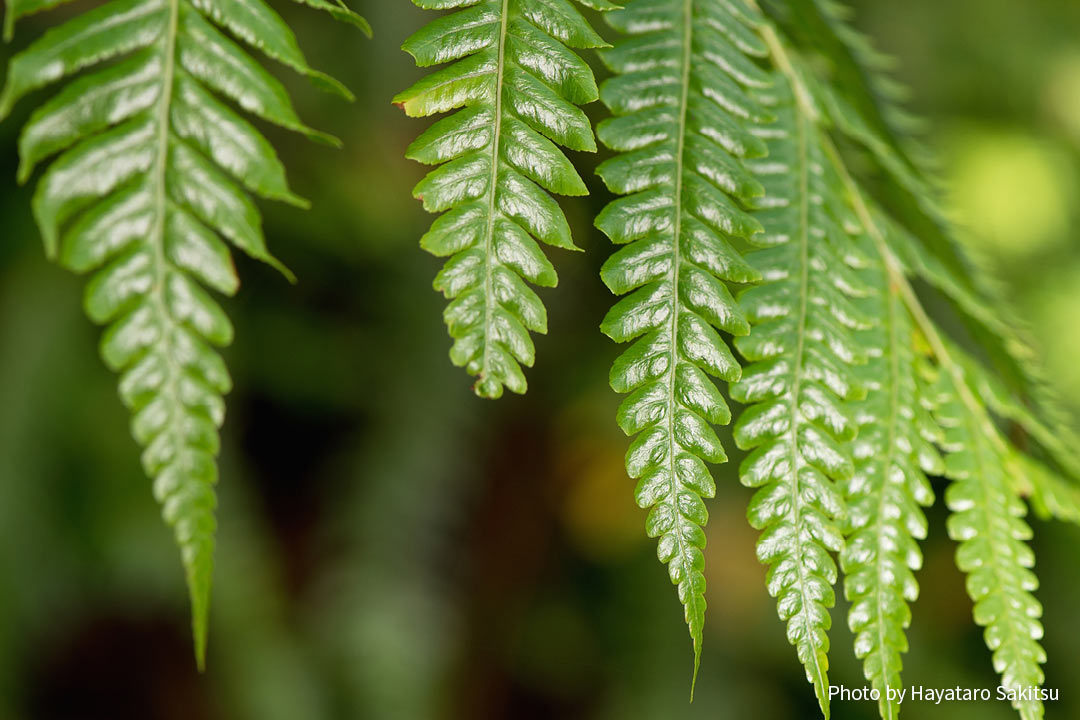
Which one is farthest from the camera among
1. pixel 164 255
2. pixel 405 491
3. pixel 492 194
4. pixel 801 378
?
pixel 405 491

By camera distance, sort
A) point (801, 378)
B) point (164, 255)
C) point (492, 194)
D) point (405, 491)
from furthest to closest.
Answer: point (405, 491) → point (801, 378) → point (492, 194) → point (164, 255)

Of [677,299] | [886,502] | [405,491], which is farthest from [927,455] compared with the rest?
[405,491]

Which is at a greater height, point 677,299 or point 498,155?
point 498,155

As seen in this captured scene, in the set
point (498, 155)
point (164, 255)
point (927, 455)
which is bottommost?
point (927, 455)

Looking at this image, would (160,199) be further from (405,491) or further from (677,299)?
(405,491)

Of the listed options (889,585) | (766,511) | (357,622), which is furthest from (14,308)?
(889,585)

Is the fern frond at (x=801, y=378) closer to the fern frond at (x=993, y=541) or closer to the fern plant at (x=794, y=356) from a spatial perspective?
the fern plant at (x=794, y=356)

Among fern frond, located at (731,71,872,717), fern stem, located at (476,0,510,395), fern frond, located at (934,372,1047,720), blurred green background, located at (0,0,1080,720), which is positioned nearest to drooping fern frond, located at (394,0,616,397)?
fern stem, located at (476,0,510,395)
